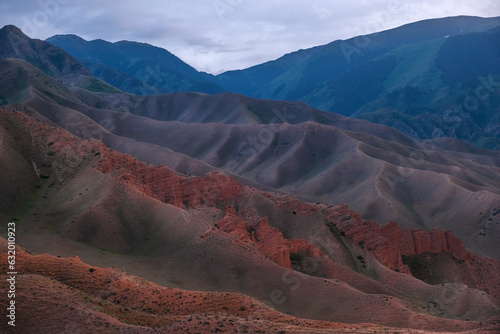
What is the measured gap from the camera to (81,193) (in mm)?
57000

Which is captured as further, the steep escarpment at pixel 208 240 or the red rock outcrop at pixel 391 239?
the red rock outcrop at pixel 391 239

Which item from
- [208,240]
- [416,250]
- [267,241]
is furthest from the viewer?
[416,250]

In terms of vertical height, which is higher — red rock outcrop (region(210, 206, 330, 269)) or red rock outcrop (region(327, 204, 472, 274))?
red rock outcrop (region(210, 206, 330, 269))

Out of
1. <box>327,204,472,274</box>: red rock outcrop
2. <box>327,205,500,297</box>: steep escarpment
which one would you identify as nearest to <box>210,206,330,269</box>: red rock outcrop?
<box>327,205,500,297</box>: steep escarpment

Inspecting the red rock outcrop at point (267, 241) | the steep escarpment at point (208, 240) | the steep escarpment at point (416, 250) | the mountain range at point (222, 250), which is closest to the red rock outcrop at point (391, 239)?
the steep escarpment at point (416, 250)

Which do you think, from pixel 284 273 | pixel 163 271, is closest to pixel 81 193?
pixel 163 271

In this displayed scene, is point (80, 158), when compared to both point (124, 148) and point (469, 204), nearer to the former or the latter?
point (124, 148)

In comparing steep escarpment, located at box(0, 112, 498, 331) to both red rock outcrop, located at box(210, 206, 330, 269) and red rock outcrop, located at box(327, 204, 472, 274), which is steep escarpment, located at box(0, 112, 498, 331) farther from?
red rock outcrop, located at box(327, 204, 472, 274)

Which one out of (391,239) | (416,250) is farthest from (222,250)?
(416,250)

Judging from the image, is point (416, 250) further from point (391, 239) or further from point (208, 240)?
point (208, 240)

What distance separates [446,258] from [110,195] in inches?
1794

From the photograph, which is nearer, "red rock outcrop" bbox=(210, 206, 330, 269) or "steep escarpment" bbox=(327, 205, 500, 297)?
"red rock outcrop" bbox=(210, 206, 330, 269)

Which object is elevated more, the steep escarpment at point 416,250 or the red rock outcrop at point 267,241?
the red rock outcrop at point 267,241

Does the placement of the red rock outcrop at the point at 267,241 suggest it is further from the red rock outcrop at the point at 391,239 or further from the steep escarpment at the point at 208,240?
the red rock outcrop at the point at 391,239
